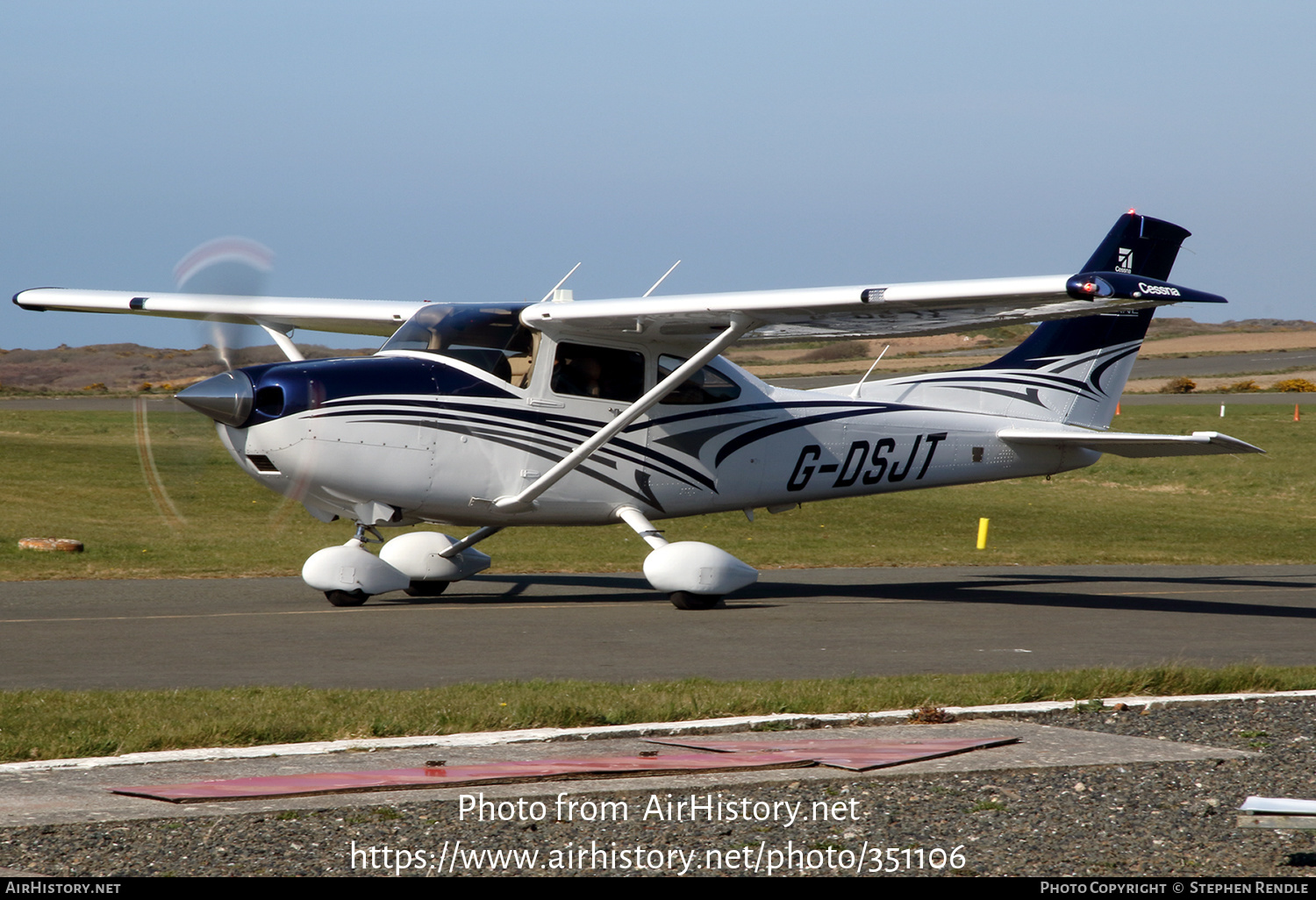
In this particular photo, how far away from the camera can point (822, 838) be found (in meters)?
4.93

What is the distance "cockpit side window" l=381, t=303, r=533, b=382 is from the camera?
43.8ft

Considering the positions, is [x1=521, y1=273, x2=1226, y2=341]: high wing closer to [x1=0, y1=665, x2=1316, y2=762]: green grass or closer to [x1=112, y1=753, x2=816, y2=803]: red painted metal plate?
[x1=0, y1=665, x2=1316, y2=762]: green grass

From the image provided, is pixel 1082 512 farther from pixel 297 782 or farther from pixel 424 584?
pixel 297 782

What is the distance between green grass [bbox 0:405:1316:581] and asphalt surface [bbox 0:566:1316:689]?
1.65 metres

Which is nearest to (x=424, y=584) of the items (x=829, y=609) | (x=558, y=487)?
(x=558, y=487)

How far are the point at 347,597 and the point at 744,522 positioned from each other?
1322 centimetres

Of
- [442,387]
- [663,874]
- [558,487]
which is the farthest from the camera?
[558,487]

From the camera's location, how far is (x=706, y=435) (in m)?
14.8

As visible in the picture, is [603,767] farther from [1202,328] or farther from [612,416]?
[1202,328]

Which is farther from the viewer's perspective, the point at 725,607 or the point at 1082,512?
the point at 1082,512

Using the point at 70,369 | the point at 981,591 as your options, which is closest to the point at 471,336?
the point at 981,591

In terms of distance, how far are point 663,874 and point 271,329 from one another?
450 inches

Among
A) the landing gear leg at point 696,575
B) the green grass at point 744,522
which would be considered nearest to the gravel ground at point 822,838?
the landing gear leg at point 696,575

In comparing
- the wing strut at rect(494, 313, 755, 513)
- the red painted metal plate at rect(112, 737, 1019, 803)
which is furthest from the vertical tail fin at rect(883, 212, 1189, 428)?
the red painted metal plate at rect(112, 737, 1019, 803)
